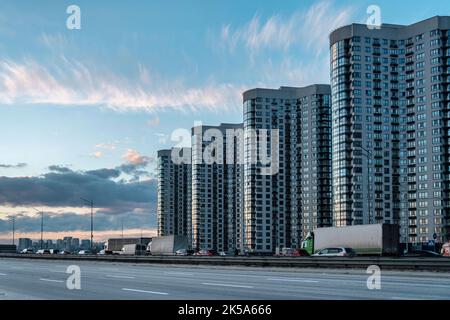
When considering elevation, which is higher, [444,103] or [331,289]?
[444,103]

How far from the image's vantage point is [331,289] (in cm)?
2111

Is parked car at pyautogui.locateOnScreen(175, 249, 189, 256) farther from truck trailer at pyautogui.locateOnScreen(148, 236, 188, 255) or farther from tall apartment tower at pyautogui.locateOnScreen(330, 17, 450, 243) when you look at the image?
tall apartment tower at pyautogui.locateOnScreen(330, 17, 450, 243)

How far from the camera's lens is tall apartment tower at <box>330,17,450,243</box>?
16625 cm

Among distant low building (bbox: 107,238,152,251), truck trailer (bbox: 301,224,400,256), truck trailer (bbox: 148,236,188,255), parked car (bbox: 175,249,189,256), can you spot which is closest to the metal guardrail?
truck trailer (bbox: 301,224,400,256)

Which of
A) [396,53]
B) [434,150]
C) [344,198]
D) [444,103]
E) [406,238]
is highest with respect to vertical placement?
[396,53]

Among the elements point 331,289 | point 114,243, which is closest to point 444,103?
point 114,243

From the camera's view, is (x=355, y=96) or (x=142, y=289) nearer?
(x=142, y=289)

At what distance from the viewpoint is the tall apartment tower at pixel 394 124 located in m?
166

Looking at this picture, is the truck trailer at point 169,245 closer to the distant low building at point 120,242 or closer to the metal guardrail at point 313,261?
the distant low building at point 120,242

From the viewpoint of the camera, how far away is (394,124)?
18025 centimetres
